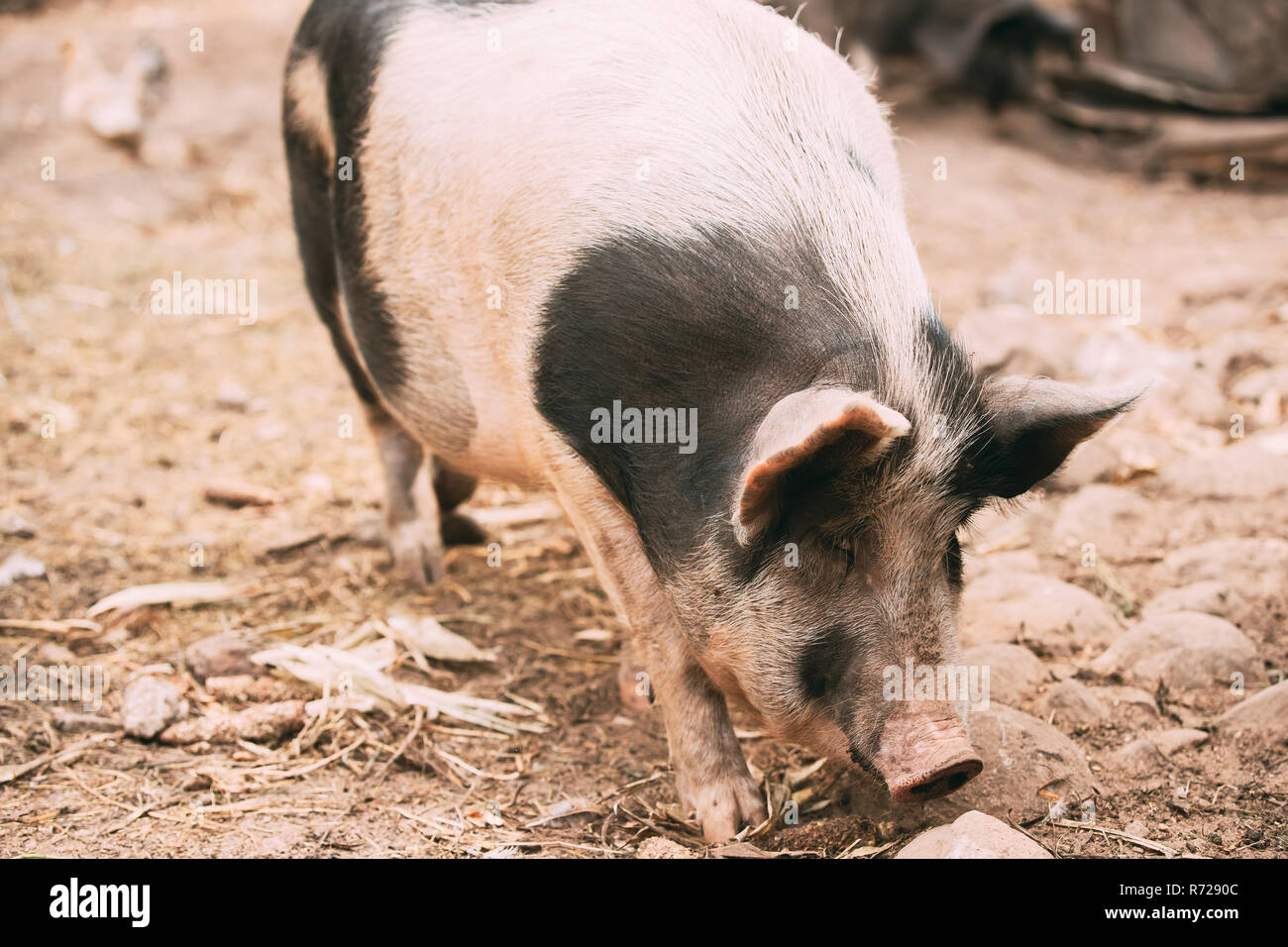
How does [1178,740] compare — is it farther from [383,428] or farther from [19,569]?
[19,569]

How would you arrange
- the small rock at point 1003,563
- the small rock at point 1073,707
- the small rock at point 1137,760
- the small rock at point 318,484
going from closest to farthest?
1. the small rock at point 1137,760
2. the small rock at point 1073,707
3. the small rock at point 1003,563
4. the small rock at point 318,484

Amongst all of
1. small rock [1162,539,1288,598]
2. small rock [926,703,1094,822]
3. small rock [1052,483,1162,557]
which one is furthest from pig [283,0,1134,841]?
small rock [1052,483,1162,557]

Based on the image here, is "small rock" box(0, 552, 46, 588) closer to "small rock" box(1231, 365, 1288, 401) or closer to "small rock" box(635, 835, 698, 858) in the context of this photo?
"small rock" box(635, 835, 698, 858)

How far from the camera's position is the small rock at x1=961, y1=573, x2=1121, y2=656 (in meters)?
3.95

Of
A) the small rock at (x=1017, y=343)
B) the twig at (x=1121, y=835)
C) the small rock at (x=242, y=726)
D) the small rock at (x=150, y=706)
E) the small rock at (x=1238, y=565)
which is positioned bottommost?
the twig at (x=1121, y=835)

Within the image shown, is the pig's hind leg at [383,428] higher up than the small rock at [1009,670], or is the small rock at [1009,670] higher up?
the pig's hind leg at [383,428]

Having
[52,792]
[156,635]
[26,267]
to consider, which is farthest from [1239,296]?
[26,267]

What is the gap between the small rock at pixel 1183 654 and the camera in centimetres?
368

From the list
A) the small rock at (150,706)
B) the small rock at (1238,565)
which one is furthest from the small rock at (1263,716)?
the small rock at (150,706)

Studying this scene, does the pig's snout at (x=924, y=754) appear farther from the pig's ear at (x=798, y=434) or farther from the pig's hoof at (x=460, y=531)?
the pig's hoof at (x=460, y=531)

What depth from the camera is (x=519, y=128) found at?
3312 mm

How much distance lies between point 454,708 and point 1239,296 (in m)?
5.49

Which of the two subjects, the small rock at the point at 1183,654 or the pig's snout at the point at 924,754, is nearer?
the pig's snout at the point at 924,754

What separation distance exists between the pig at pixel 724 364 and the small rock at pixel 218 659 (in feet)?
3.77
